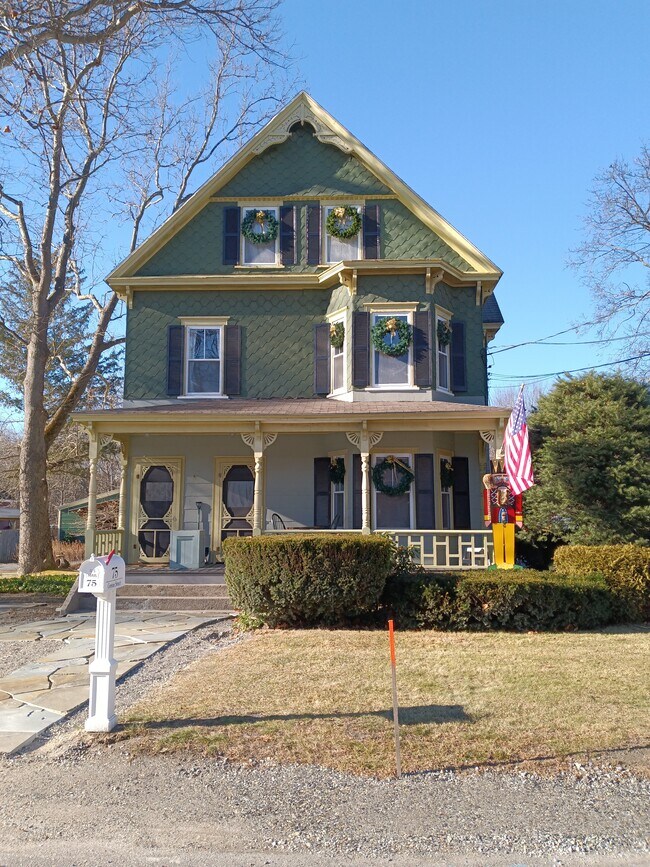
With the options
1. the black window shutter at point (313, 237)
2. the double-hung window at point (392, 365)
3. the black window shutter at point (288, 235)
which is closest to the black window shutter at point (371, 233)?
the black window shutter at point (313, 237)

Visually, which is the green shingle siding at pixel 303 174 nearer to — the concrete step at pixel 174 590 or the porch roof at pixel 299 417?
the porch roof at pixel 299 417

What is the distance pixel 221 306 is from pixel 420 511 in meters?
6.40

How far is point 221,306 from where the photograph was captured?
16.5m

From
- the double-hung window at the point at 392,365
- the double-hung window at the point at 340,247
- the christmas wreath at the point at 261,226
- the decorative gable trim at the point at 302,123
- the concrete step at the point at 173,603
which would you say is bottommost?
the concrete step at the point at 173,603

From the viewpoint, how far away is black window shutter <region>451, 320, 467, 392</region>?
15961 mm

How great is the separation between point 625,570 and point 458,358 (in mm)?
6481

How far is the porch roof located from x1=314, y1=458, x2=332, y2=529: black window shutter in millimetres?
1491

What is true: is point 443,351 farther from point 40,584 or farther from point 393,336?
point 40,584

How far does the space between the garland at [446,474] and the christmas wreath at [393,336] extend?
98.4 inches

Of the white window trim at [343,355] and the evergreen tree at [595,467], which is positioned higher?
the white window trim at [343,355]

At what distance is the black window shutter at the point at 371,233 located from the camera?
647 inches

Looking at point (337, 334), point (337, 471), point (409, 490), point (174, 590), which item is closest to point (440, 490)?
point (409, 490)

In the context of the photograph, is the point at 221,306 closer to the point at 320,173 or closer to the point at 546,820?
the point at 320,173

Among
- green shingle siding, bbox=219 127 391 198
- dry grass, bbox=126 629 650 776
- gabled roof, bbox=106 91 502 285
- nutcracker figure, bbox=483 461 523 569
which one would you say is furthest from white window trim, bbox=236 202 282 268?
dry grass, bbox=126 629 650 776
